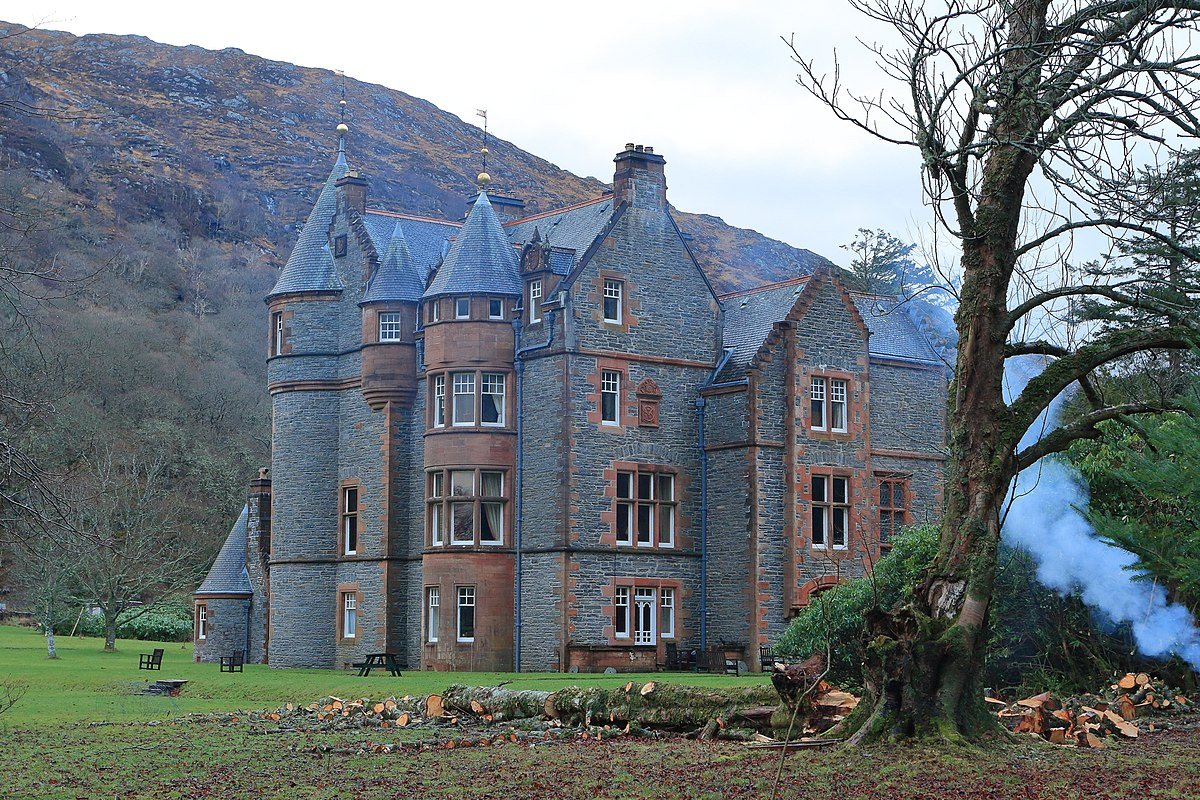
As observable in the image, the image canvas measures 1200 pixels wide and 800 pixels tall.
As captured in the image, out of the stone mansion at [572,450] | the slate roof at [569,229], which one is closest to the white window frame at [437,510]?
the stone mansion at [572,450]

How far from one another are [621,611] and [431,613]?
17.7 feet

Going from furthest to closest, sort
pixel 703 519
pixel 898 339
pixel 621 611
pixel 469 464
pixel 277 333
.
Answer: pixel 898 339, pixel 277 333, pixel 703 519, pixel 469 464, pixel 621 611

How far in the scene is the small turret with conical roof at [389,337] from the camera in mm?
46500

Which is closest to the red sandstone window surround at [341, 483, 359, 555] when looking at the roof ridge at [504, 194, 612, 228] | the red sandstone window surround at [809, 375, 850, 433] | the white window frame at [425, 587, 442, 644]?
the white window frame at [425, 587, 442, 644]

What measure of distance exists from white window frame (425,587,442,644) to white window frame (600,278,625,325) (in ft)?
29.5

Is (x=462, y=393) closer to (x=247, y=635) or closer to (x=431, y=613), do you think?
(x=431, y=613)

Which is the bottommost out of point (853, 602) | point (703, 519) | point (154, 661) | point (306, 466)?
point (154, 661)

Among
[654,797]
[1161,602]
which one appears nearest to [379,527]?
[1161,602]

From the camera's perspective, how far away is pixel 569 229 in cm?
4753

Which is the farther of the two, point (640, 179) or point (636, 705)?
point (640, 179)

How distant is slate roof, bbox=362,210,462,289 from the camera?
48.5 meters

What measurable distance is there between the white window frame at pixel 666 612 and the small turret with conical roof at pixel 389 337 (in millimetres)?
9459

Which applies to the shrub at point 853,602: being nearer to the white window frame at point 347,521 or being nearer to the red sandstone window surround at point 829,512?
the red sandstone window surround at point 829,512

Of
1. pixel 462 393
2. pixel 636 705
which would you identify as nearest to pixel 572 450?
pixel 462 393
